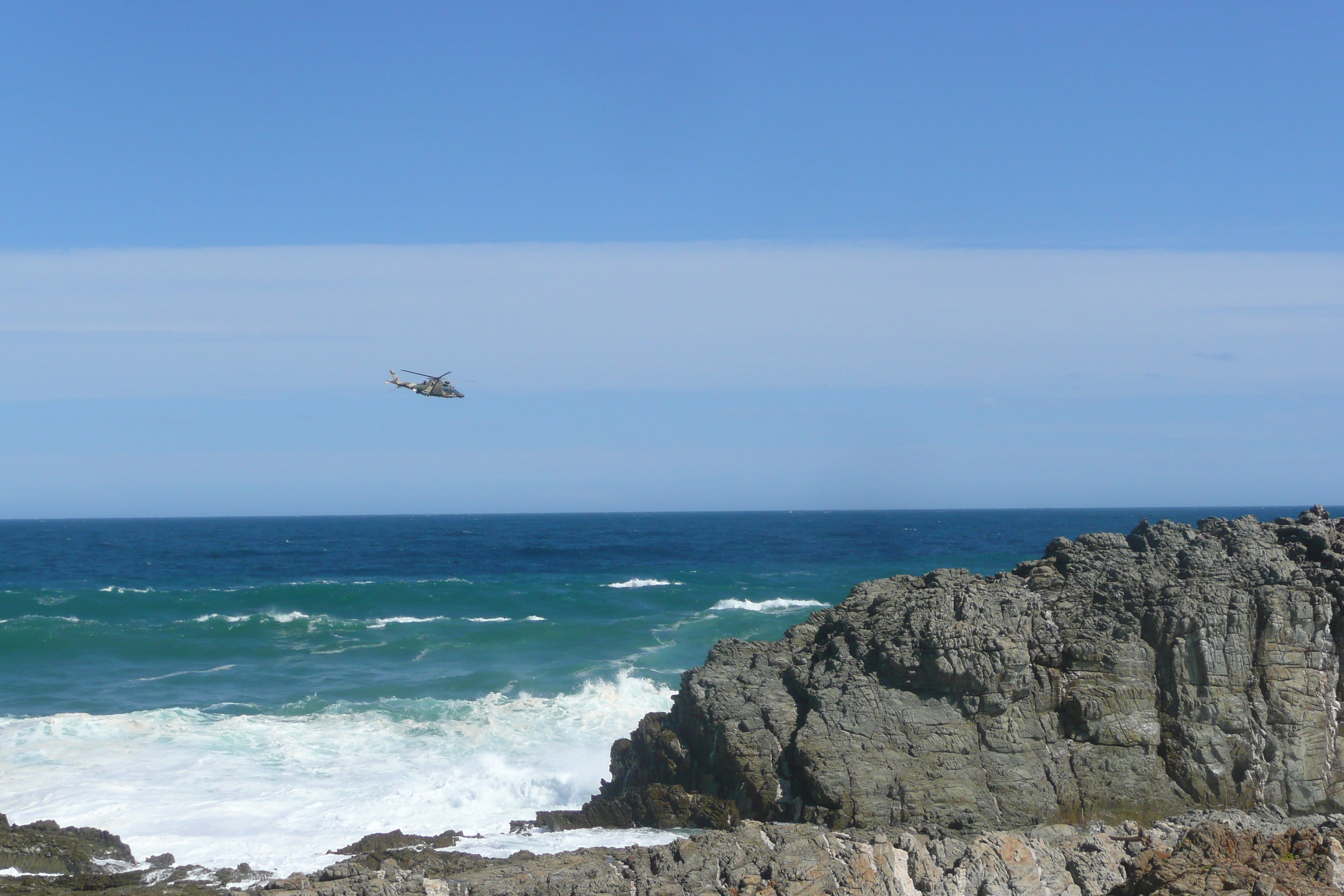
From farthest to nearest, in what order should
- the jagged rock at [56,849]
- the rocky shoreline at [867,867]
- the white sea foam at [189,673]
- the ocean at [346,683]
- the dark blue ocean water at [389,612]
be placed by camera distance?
the white sea foam at [189,673]
the dark blue ocean water at [389,612]
the ocean at [346,683]
the jagged rock at [56,849]
the rocky shoreline at [867,867]

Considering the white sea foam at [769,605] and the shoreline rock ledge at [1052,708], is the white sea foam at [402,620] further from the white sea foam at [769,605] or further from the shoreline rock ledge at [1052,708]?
the shoreline rock ledge at [1052,708]

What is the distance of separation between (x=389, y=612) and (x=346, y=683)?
1318 cm

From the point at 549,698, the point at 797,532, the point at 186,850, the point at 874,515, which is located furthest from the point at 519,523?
the point at 186,850

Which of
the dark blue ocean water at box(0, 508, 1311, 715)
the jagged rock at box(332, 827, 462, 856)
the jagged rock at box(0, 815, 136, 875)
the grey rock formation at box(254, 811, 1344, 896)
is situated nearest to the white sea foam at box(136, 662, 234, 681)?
the dark blue ocean water at box(0, 508, 1311, 715)

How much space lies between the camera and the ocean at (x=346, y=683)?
15062 millimetres

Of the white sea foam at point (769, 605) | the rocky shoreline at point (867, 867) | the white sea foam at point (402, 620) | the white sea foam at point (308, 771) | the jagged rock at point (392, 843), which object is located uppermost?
the rocky shoreline at point (867, 867)

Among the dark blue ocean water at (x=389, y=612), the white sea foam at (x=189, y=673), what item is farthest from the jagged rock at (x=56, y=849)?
the white sea foam at (x=189, y=673)

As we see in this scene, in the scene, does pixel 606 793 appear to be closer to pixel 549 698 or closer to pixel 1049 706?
pixel 1049 706

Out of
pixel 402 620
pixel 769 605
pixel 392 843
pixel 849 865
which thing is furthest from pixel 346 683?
pixel 849 865

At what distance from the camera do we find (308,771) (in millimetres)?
17109

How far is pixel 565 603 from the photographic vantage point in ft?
125

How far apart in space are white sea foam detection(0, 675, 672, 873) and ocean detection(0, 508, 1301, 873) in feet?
0.18

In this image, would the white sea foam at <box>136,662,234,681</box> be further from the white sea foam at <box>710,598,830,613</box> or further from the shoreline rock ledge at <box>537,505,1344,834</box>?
the white sea foam at <box>710,598,830,613</box>

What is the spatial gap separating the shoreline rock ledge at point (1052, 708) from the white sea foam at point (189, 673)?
16.1 m
